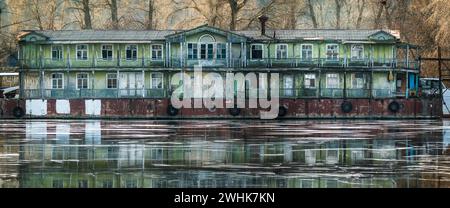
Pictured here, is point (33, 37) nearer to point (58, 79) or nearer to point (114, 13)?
point (58, 79)

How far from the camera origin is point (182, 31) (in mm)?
76125

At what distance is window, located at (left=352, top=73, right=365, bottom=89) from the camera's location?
75875 mm

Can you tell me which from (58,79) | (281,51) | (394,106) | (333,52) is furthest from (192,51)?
(394,106)

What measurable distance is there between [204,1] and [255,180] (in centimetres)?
6674

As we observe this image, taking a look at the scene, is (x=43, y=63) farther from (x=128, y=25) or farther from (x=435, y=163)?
(x=435, y=163)

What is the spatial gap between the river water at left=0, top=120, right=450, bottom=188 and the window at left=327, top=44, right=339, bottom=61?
34.2 meters

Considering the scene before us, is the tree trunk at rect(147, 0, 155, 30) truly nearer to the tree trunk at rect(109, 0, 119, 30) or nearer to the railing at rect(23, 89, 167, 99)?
the tree trunk at rect(109, 0, 119, 30)

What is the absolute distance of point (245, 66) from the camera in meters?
76.1

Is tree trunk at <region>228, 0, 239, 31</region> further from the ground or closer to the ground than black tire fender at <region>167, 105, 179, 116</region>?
further from the ground

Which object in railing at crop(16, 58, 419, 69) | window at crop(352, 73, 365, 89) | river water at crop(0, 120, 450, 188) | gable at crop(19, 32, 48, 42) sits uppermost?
gable at crop(19, 32, 48, 42)

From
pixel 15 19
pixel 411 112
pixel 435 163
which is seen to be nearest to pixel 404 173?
pixel 435 163

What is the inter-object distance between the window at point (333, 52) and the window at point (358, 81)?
1969 millimetres

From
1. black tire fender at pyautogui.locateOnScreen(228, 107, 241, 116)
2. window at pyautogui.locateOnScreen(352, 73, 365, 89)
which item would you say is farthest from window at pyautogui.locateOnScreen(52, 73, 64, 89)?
window at pyautogui.locateOnScreen(352, 73, 365, 89)

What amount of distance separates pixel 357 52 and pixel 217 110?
1284cm
